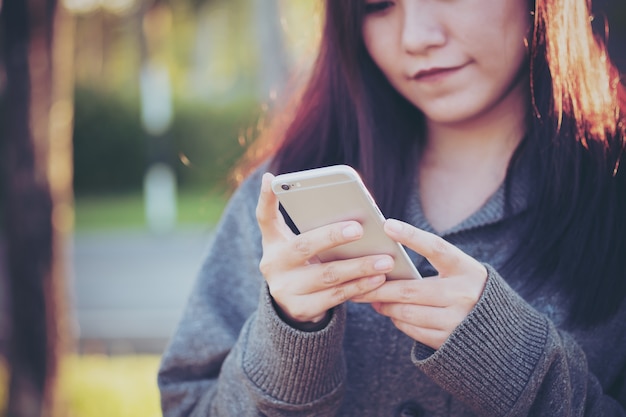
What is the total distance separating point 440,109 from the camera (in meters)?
1.73

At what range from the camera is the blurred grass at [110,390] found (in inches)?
187

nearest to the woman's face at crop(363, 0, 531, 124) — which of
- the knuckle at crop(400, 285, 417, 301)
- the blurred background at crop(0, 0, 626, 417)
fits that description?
the blurred background at crop(0, 0, 626, 417)

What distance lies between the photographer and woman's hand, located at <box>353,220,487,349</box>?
1.38m

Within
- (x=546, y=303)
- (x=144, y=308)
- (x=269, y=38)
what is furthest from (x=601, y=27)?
(x=144, y=308)

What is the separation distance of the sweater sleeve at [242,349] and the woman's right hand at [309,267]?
0.08 m

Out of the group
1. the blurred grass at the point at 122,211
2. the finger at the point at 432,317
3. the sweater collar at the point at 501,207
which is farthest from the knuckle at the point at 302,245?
the blurred grass at the point at 122,211

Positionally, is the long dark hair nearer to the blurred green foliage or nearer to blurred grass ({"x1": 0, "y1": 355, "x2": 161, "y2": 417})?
blurred grass ({"x1": 0, "y1": 355, "x2": 161, "y2": 417})

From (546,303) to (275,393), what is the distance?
67 cm

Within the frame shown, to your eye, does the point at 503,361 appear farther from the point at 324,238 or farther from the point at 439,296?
the point at 324,238

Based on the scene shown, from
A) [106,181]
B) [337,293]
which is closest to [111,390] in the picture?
[337,293]

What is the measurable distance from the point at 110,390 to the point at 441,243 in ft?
13.6

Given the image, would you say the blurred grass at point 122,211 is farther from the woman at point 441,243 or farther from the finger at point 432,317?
the finger at point 432,317

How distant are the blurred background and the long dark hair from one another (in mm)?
288

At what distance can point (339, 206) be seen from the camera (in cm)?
136
